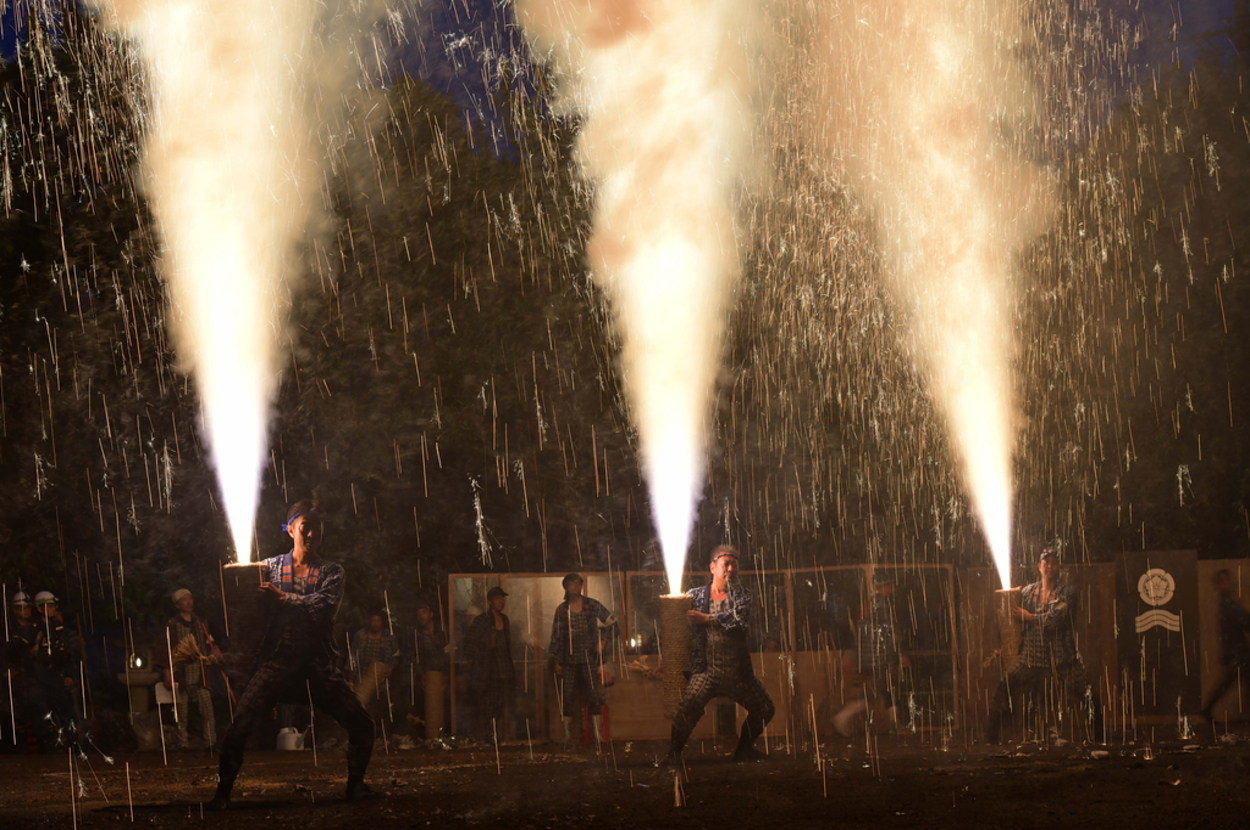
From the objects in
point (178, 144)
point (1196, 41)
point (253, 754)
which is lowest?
point (253, 754)

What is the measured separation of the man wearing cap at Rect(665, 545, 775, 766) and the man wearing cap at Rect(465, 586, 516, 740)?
3.57 metres

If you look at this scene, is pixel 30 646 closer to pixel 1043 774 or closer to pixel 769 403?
pixel 1043 774

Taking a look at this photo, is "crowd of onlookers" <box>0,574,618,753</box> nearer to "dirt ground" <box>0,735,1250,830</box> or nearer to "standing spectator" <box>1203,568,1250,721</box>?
"dirt ground" <box>0,735,1250,830</box>

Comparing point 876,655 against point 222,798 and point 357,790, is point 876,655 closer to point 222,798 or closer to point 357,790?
point 357,790

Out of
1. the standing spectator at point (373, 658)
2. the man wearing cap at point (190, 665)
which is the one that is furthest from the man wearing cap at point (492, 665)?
the man wearing cap at point (190, 665)

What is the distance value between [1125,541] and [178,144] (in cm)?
1545

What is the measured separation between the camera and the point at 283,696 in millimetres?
9195

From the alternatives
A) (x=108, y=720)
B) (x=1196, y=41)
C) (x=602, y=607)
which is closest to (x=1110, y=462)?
(x=1196, y=41)

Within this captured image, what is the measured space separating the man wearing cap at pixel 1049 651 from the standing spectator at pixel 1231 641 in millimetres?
2359

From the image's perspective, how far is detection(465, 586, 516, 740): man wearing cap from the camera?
1471cm

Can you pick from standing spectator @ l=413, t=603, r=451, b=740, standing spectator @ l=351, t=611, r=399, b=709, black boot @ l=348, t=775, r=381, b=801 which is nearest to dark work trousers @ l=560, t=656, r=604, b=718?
standing spectator @ l=413, t=603, r=451, b=740

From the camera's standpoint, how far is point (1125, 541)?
2100 centimetres

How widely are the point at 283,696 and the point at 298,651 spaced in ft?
1.09

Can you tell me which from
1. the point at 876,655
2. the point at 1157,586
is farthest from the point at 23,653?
the point at 1157,586
